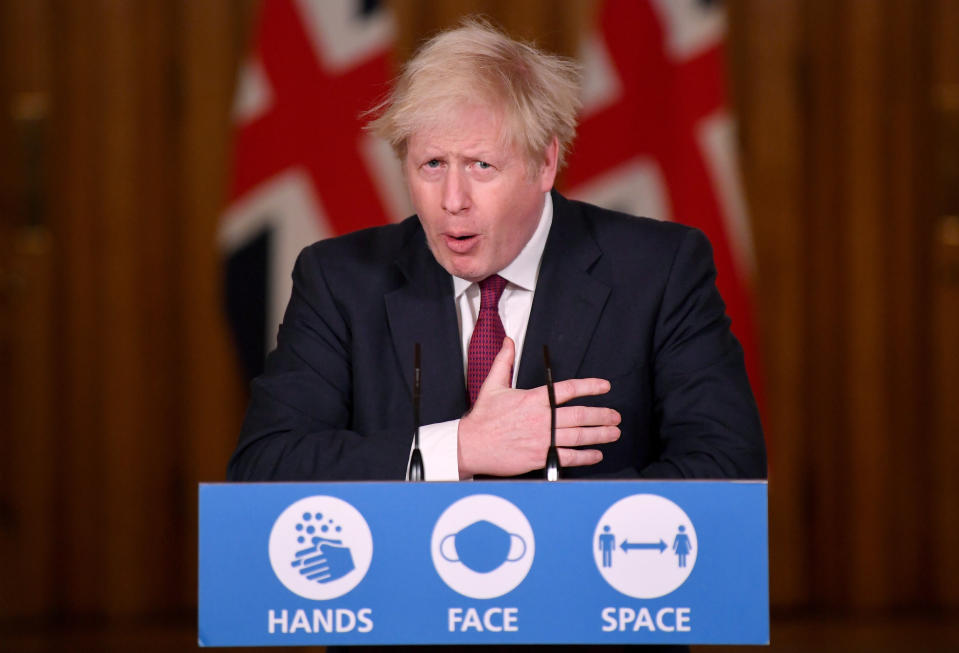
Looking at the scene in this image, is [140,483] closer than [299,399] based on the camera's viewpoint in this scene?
No

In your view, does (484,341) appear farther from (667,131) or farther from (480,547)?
(667,131)

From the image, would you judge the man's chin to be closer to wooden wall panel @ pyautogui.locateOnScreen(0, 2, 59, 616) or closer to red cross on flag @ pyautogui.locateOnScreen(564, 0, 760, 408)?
red cross on flag @ pyautogui.locateOnScreen(564, 0, 760, 408)

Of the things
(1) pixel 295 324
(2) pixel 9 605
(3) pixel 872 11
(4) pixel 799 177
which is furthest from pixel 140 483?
(3) pixel 872 11

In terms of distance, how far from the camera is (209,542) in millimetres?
1161

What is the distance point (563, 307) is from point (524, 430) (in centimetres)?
35

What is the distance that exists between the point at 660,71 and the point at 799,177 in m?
0.58

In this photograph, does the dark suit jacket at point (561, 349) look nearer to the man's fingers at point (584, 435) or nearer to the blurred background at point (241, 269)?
the man's fingers at point (584, 435)

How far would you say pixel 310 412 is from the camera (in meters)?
1.70

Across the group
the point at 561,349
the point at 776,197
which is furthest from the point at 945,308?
the point at 561,349

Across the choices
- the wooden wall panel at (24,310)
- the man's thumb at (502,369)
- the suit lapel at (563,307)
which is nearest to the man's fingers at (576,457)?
the man's thumb at (502,369)

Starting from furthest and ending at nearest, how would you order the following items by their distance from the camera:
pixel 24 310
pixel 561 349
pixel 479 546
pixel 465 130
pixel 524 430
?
pixel 24 310, pixel 561 349, pixel 465 130, pixel 524 430, pixel 479 546

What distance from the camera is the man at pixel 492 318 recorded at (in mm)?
1568

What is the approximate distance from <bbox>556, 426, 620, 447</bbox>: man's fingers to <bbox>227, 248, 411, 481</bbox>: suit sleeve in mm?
215

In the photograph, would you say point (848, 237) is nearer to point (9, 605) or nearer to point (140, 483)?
point (140, 483)
